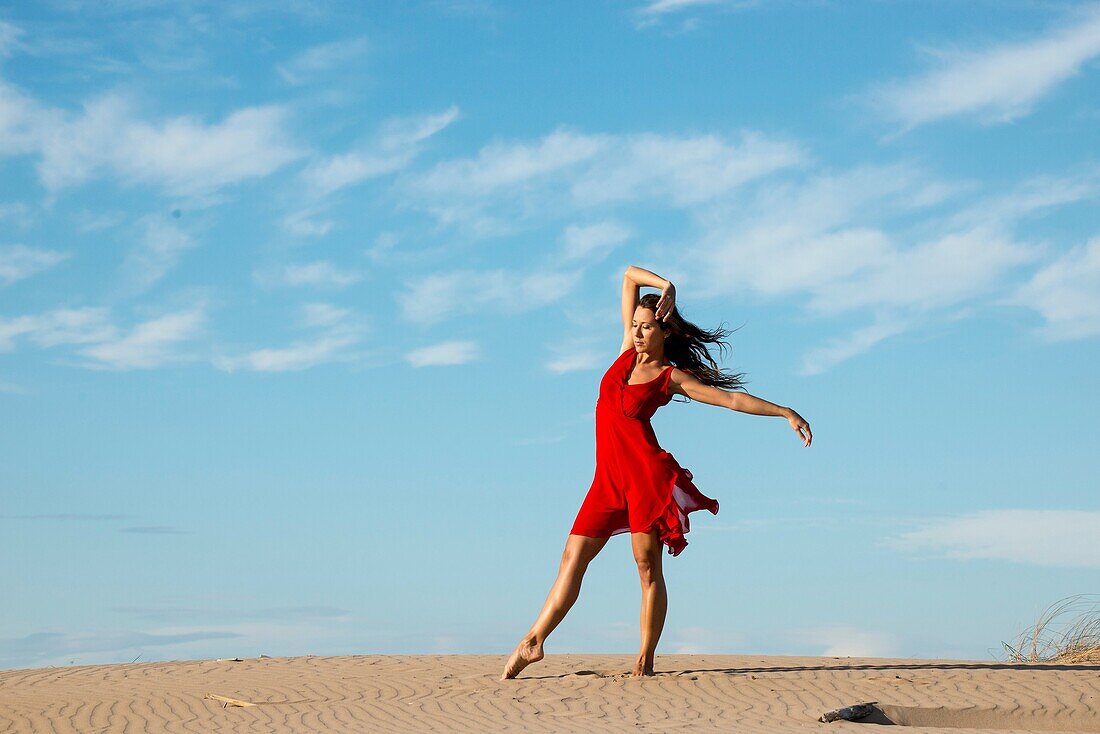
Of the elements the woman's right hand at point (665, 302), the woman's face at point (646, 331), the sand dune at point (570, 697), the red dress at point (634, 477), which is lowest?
the sand dune at point (570, 697)

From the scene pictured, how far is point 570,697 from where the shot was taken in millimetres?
9281

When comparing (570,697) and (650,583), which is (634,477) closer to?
(650,583)

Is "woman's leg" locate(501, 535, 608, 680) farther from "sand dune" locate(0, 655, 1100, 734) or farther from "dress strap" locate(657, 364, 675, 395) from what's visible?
"dress strap" locate(657, 364, 675, 395)

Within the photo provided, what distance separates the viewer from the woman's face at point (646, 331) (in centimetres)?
951

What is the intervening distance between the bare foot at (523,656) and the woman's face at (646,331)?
A: 237 centimetres

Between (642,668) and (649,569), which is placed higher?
(649,569)

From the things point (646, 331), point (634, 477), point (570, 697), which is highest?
point (646, 331)

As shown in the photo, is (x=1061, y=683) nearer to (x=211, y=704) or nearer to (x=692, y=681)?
(x=692, y=681)

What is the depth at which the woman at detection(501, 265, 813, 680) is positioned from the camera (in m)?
9.23

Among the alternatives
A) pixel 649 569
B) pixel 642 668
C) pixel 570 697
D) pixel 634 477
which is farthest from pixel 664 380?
pixel 570 697

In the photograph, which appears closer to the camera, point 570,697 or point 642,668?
point 570,697

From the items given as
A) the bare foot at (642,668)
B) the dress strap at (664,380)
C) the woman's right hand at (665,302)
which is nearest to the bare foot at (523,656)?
the bare foot at (642,668)

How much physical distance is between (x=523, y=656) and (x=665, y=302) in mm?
2898

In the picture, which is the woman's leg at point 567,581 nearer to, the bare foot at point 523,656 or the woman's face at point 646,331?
the bare foot at point 523,656
